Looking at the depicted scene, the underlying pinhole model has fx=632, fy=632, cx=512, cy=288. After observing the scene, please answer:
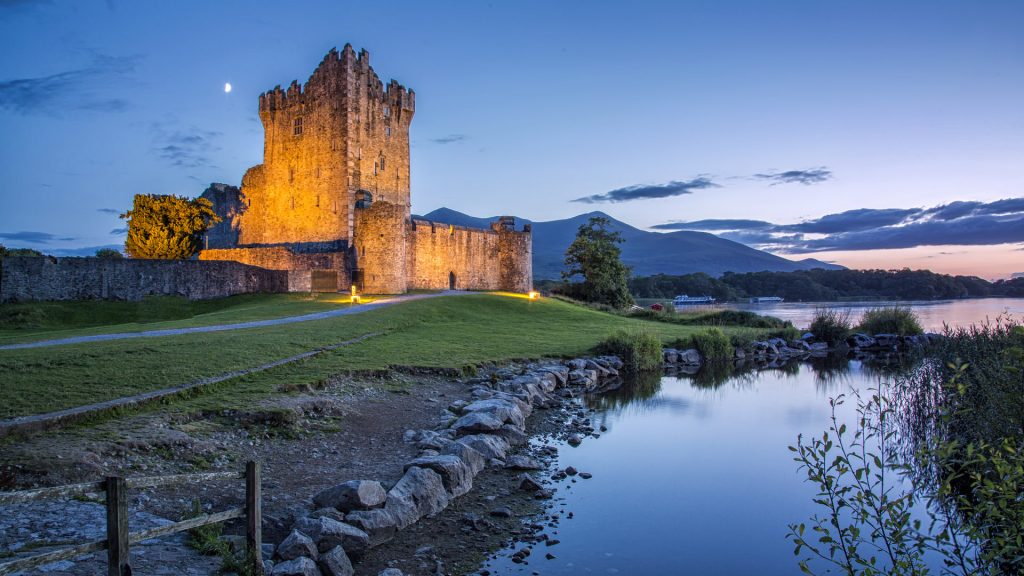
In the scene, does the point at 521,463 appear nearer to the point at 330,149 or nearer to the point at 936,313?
the point at 330,149

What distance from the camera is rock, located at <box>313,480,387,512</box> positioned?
730 centimetres

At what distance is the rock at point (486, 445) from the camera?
10219mm

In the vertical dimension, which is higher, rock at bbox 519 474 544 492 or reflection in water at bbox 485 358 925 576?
rock at bbox 519 474 544 492

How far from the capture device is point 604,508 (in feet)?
29.5

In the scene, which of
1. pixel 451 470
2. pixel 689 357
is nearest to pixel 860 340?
pixel 689 357

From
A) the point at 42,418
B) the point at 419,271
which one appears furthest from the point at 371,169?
the point at 42,418

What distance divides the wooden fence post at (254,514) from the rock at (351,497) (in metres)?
1.72

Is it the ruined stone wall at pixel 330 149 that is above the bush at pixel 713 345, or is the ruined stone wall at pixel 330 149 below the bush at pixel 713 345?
above

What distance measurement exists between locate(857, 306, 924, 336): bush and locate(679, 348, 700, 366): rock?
12876 millimetres

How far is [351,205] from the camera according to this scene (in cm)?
4522

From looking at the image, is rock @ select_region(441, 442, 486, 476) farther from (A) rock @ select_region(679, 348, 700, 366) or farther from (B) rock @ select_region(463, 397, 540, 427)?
(A) rock @ select_region(679, 348, 700, 366)

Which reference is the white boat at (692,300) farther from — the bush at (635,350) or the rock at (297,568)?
the rock at (297,568)

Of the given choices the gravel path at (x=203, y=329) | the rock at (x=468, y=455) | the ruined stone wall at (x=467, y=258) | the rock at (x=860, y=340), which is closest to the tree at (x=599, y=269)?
the ruined stone wall at (x=467, y=258)

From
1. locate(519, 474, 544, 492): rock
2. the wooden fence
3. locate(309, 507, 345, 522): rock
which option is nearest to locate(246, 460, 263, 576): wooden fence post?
the wooden fence
